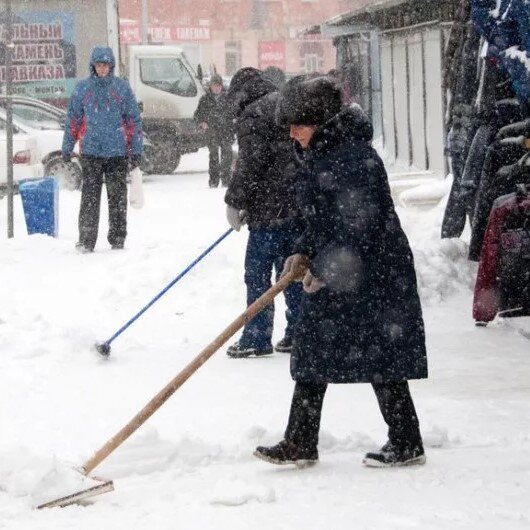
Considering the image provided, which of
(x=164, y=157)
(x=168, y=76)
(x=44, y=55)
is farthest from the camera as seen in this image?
(x=168, y=76)

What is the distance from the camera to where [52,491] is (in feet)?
16.3

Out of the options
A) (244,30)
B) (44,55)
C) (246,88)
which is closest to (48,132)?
(44,55)

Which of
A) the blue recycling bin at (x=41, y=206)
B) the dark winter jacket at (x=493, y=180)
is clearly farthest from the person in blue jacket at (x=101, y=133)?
the dark winter jacket at (x=493, y=180)

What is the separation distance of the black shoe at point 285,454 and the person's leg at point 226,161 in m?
15.2

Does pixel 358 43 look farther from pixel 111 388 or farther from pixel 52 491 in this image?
pixel 52 491

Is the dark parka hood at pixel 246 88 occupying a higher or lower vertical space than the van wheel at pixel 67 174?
higher

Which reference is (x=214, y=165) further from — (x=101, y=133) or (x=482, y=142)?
(x=482, y=142)

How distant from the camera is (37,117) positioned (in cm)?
2125

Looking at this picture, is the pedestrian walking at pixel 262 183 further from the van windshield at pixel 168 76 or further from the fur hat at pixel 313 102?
the van windshield at pixel 168 76

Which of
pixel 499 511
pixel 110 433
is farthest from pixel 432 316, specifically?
pixel 499 511

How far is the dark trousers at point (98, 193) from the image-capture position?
12.4m

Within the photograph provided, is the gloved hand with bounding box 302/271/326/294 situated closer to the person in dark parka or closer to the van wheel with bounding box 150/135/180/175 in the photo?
the person in dark parka

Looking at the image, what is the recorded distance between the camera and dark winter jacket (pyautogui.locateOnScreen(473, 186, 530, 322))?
814 cm

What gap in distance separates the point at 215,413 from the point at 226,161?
14.3 meters
